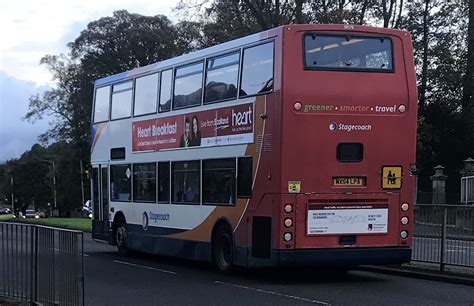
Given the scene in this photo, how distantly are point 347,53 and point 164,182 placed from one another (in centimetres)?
592

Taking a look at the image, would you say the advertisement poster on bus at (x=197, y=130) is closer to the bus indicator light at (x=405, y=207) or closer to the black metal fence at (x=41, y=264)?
the bus indicator light at (x=405, y=207)

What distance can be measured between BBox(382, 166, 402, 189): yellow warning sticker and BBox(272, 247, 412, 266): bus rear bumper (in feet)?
3.77

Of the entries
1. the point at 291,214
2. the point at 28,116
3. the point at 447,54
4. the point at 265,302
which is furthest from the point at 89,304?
the point at 28,116

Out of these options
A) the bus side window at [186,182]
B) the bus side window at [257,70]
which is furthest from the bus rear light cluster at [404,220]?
the bus side window at [186,182]

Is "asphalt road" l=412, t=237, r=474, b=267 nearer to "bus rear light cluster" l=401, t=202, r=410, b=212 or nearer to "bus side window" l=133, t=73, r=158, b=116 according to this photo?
"bus rear light cluster" l=401, t=202, r=410, b=212

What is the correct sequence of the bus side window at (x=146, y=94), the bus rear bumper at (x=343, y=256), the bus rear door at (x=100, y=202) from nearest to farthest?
the bus rear bumper at (x=343, y=256), the bus side window at (x=146, y=94), the bus rear door at (x=100, y=202)

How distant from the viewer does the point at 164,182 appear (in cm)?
1720

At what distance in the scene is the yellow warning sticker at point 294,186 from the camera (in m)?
12.9

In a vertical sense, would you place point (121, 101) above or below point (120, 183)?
above

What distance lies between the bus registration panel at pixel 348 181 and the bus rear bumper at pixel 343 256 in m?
1.15

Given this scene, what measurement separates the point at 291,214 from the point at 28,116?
65.3 m

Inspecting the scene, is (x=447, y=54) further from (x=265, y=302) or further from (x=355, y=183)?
(x=265, y=302)

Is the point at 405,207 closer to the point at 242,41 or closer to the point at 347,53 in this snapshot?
the point at 347,53

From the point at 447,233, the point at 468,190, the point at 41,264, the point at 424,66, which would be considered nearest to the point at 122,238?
the point at 447,233
